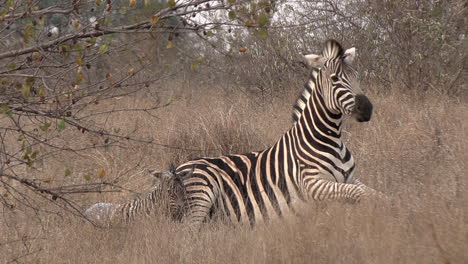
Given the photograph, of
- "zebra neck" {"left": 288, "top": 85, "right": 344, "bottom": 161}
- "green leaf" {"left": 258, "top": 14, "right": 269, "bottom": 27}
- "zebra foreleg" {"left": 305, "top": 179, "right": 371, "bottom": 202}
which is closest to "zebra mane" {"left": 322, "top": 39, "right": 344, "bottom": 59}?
"zebra neck" {"left": 288, "top": 85, "right": 344, "bottom": 161}

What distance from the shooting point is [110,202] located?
7594 mm

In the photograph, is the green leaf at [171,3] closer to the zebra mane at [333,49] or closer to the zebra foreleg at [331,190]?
the zebra foreleg at [331,190]

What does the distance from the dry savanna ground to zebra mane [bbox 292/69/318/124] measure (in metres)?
0.73

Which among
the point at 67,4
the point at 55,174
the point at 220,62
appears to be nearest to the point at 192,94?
the point at 220,62

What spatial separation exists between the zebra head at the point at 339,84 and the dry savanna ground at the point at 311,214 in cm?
52

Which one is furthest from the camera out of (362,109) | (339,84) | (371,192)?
(339,84)

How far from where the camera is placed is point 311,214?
520 cm

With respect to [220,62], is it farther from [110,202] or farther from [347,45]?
[110,202]

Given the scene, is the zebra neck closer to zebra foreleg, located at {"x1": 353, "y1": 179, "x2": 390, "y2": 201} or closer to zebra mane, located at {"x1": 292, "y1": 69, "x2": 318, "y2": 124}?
zebra mane, located at {"x1": 292, "y1": 69, "x2": 318, "y2": 124}

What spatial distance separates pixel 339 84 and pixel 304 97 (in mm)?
570

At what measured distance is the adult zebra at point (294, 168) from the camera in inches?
256

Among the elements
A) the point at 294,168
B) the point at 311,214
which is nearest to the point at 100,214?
the point at 294,168

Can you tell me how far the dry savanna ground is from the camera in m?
4.32

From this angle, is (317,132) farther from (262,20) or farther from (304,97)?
(262,20)
